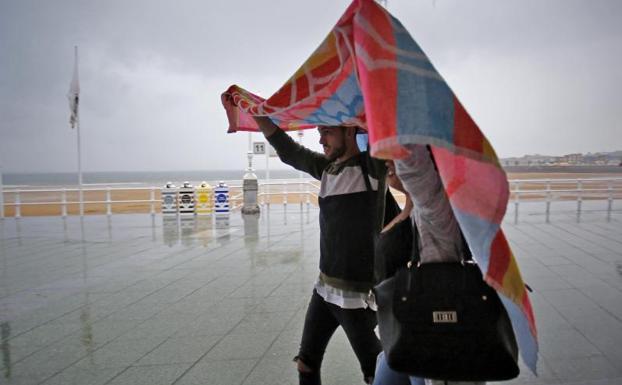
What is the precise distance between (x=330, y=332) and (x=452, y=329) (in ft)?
3.76

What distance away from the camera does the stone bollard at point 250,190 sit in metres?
13.7

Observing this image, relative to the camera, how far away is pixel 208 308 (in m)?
4.87

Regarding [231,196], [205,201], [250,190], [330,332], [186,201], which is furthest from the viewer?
[231,196]

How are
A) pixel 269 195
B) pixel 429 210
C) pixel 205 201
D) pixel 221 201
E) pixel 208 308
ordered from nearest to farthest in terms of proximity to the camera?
1. pixel 429 210
2. pixel 208 308
3. pixel 221 201
4. pixel 205 201
5. pixel 269 195

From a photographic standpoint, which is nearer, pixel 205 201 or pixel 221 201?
pixel 221 201

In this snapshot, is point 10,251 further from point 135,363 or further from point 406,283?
point 406,283

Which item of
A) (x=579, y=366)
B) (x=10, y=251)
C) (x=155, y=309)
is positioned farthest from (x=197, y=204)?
(x=579, y=366)

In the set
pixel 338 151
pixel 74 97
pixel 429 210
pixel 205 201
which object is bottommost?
pixel 205 201

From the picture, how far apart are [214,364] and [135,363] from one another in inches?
26.3

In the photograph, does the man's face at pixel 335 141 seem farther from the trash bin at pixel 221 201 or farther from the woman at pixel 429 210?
the trash bin at pixel 221 201

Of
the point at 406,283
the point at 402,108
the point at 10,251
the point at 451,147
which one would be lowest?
the point at 10,251

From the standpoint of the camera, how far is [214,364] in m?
3.41

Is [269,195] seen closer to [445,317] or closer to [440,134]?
[445,317]

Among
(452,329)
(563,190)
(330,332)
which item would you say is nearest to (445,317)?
(452,329)
